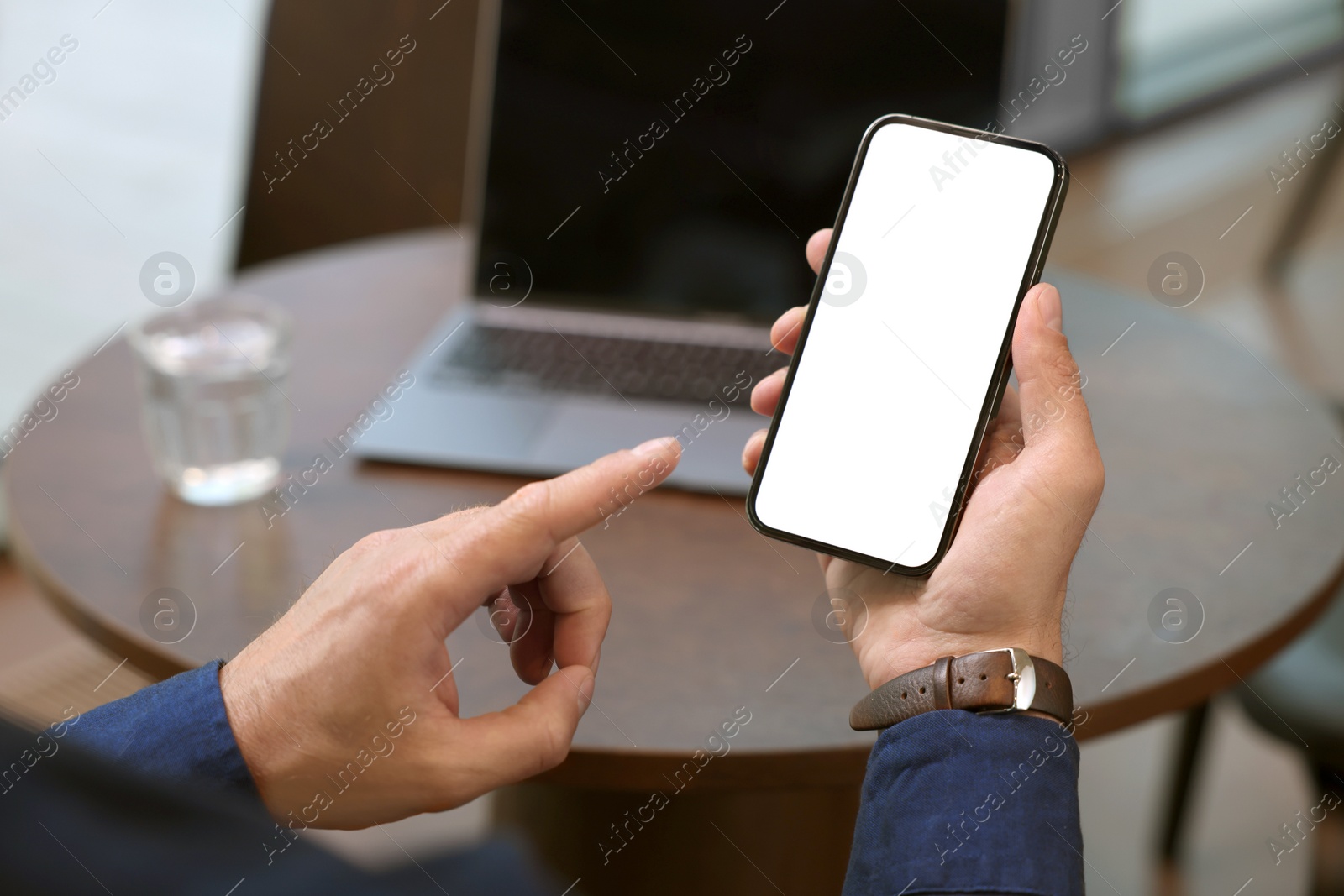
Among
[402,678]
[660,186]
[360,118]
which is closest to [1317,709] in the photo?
[660,186]

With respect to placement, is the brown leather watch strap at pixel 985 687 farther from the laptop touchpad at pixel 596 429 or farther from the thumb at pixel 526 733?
the laptop touchpad at pixel 596 429

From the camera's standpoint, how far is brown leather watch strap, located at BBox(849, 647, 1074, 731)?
54 centimetres

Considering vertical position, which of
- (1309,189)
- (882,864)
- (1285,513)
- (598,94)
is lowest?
(1309,189)

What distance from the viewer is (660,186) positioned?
1.01 m

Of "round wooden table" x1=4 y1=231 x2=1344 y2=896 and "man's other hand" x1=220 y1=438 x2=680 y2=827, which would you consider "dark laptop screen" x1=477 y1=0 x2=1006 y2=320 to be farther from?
"man's other hand" x1=220 y1=438 x2=680 y2=827

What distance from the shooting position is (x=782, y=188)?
995mm

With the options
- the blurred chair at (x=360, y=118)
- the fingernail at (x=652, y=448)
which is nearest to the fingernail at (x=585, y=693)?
the fingernail at (x=652, y=448)

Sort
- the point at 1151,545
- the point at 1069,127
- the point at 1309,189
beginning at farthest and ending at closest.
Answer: the point at 1069,127, the point at 1309,189, the point at 1151,545

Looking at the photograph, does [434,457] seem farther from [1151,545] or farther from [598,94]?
[1151,545]

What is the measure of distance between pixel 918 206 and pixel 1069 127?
285cm

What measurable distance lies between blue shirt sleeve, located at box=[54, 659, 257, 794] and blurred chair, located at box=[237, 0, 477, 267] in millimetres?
1270

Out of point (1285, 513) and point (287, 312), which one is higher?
point (287, 312)

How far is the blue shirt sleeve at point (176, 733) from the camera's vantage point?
506 millimetres

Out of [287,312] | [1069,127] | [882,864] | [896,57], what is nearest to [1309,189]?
[1069,127]
